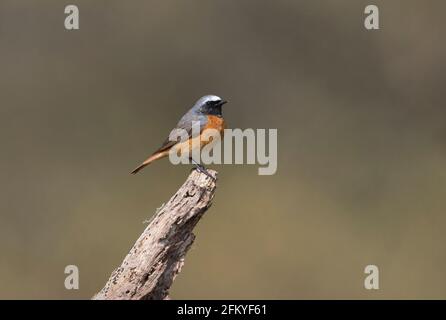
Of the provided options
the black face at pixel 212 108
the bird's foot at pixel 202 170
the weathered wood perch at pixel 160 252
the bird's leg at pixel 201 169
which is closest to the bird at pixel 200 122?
the black face at pixel 212 108

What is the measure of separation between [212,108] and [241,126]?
6389mm

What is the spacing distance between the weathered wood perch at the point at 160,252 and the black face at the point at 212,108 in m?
1.76

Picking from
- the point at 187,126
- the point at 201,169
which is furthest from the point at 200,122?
the point at 201,169

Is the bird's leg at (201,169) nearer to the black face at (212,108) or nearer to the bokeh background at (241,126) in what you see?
the black face at (212,108)

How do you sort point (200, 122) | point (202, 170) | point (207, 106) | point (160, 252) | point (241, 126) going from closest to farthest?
1. point (160, 252)
2. point (202, 170)
3. point (200, 122)
4. point (207, 106)
5. point (241, 126)

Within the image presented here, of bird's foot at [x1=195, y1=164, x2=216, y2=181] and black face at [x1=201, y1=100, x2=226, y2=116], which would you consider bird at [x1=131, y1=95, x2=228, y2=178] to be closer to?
black face at [x1=201, y1=100, x2=226, y2=116]

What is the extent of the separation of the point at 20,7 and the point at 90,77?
4.95 ft

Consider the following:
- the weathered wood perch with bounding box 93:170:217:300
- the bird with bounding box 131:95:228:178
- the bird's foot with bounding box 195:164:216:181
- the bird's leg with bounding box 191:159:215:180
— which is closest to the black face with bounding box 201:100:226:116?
the bird with bounding box 131:95:228:178

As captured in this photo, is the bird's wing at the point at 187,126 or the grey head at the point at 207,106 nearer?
the bird's wing at the point at 187,126

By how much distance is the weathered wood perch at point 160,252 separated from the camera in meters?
5.73

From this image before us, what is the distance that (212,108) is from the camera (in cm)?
777

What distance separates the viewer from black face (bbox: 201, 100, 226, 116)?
25.4ft

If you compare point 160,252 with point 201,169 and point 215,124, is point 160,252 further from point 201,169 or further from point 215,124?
point 215,124

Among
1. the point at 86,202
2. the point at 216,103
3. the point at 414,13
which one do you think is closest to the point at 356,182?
the point at 414,13
